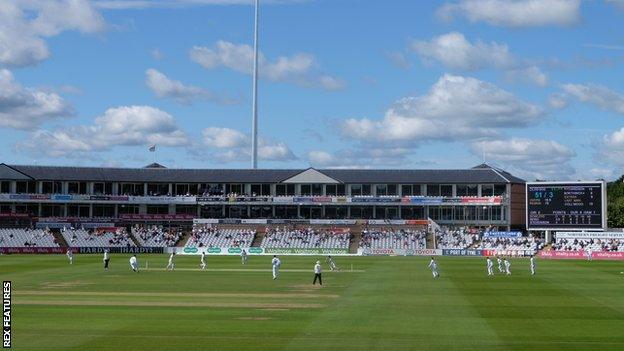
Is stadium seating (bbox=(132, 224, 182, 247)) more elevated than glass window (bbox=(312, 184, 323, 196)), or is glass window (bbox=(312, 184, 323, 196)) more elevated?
glass window (bbox=(312, 184, 323, 196))

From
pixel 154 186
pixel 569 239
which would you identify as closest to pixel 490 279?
pixel 569 239

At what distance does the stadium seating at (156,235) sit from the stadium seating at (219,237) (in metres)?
1.77

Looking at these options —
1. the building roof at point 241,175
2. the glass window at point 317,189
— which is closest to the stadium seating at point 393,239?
the building roof at point 241,175

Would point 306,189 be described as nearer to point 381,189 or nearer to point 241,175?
point 241,175

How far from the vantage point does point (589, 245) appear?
250ft

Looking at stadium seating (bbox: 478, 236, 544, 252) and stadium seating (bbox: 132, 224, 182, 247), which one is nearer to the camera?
stadium seating (bbox: 478, 236, 544, 252)

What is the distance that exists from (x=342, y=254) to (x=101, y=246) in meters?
24.4

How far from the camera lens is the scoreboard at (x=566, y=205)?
71375mm

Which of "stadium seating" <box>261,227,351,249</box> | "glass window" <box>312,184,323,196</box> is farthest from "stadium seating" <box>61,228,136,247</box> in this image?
"glass window" <box>312,184,323,196</box>

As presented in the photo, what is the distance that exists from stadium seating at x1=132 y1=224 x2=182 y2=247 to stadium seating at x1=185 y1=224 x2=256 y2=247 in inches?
69.8

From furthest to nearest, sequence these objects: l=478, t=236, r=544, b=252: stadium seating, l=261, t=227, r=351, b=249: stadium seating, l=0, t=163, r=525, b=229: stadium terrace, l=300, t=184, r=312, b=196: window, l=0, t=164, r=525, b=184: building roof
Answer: l=300, t=184, r=312, b=196: window
l=0, t=164, r=525, b=184: building roof
l=0, t=163, r=525, b=229: stadium terrace
l=261, t=227, r=351, b=249: stadium seating
l=478, t=236, r=544, b=252: stadium seating

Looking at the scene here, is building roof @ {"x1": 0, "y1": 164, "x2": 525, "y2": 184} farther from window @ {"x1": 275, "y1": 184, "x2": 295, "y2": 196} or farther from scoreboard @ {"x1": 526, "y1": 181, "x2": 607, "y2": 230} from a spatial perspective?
scoreboard @ {"x1": 526, "y1": 181, "x2": 607, "y2": 230}

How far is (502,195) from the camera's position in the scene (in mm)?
93625

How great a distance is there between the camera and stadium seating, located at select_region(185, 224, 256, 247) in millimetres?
87775
